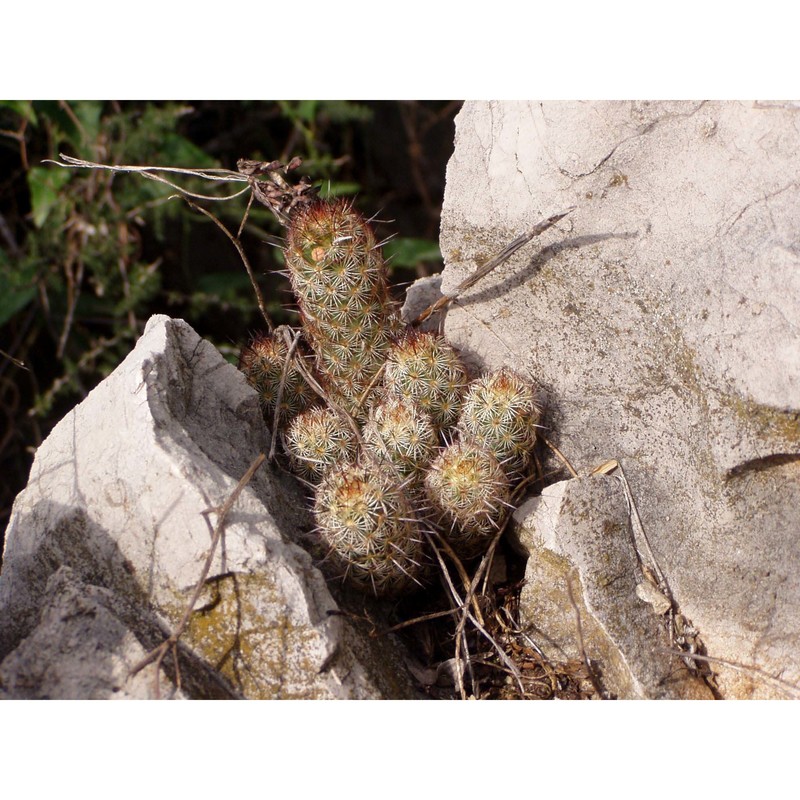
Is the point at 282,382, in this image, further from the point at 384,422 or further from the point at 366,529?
the point at 366,529

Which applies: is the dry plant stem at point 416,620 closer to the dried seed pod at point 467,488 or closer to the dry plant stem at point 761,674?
the dried seed pod at point 467,488

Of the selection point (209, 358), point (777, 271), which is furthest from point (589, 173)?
point (209, 358)

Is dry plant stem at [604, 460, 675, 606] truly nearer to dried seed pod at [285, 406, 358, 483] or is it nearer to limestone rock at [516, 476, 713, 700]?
limestone rock at [516, 476, 713, 700]

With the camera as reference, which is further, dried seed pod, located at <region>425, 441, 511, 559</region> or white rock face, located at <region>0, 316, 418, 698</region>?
dried seed pod, located at <region>425, 441, 511, 559</region>

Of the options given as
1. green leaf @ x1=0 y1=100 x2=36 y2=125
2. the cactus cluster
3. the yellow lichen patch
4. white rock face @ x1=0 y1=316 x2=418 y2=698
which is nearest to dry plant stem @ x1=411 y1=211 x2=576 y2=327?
the cactus cluster

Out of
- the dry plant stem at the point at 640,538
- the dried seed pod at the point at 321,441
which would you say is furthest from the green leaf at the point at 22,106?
the dry plant stem at the point at 640,538

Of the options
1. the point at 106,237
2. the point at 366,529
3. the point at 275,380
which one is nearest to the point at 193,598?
the point at 366,529

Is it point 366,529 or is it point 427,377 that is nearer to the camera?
point 366,529

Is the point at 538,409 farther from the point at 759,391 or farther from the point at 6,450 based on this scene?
the point at 6,450
